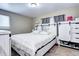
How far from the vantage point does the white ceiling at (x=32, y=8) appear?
2.99 feet

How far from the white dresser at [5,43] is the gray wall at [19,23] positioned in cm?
10

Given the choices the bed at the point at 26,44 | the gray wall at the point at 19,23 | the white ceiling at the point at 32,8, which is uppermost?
the white ceiling at the point at 32,8

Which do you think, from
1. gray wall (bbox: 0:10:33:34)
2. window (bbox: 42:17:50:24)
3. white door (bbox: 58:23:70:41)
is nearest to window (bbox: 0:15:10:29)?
gray wall (bbox: 0:10:33:34)

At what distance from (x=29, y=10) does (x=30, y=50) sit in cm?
55

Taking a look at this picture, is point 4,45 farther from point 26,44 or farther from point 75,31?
point 75,31

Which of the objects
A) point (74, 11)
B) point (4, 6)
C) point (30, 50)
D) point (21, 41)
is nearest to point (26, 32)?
point (21, 41)

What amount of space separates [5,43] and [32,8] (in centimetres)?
57

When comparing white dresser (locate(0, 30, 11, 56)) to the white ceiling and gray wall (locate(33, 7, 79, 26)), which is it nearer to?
the white ceiling

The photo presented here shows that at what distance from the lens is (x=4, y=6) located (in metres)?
0.88

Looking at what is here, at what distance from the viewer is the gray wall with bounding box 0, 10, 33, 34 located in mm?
953

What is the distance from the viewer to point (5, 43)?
2.89 ft

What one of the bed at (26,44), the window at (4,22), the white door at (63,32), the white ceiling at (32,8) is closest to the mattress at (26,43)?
the bed at (26,44)

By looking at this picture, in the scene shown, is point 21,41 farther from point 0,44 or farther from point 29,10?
point 29,10

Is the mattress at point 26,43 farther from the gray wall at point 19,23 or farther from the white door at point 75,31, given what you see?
the white door at point 75,31
